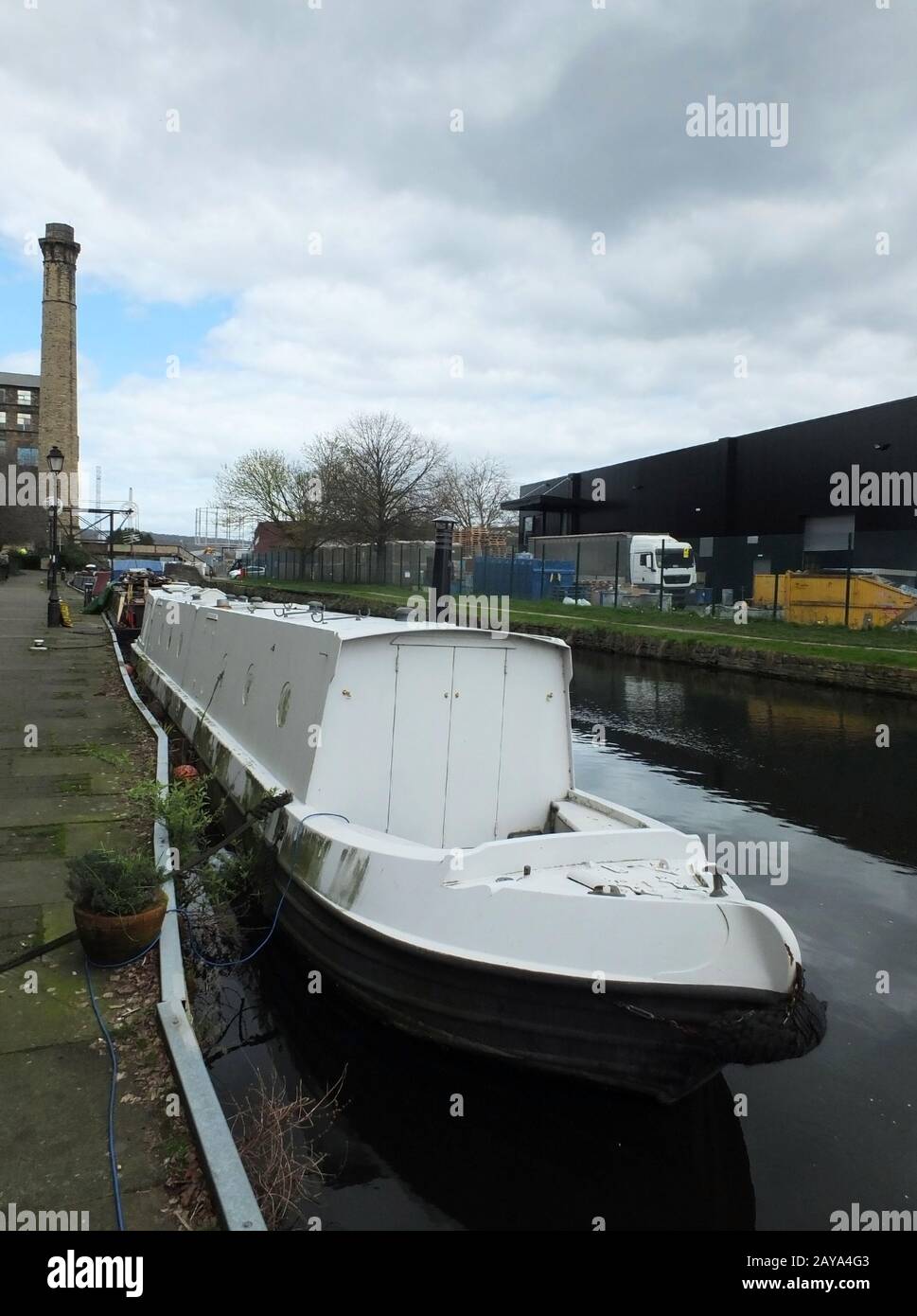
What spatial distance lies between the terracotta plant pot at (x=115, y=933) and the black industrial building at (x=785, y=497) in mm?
21534

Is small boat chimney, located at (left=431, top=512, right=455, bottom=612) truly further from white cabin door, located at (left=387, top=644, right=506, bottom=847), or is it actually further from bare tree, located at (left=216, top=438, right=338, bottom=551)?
bare tree, located at (left=216, top=438, right=338, bottom=551)

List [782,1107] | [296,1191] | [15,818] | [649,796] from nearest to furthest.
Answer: [296,1191]
[782,1107]
[15,818]
[649,796]

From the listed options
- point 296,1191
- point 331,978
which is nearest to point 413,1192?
point 296,1191

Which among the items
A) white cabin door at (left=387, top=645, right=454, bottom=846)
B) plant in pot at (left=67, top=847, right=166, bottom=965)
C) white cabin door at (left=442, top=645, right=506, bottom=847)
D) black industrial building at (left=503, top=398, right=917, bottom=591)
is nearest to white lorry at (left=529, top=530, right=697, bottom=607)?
black industrial building at (left=503, top=398, right=917, bottom=591)

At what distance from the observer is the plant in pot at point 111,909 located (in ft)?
14.4

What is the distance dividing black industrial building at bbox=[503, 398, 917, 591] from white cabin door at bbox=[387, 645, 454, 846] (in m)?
19.4

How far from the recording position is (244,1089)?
15.7 ft

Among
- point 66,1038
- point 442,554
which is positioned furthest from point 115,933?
point 442,554

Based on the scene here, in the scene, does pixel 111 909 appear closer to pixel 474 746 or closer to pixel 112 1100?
pixel 112 1100

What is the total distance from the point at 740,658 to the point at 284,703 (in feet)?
52.6

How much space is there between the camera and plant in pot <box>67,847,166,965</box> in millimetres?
4395

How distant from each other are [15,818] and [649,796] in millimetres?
7138

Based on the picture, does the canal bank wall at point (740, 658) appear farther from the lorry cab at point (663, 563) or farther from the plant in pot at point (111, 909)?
the plant in pot at point (111, 909)

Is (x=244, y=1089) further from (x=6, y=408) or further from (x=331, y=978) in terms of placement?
(x=6, y=408)
